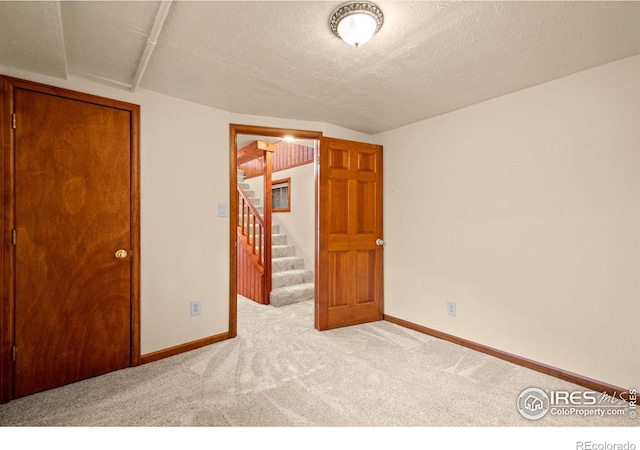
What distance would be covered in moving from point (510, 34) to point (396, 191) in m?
1.89

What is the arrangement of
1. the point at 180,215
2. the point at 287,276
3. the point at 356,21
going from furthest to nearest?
the point at 287,276 < the point at 180,215 < the point at 356,21

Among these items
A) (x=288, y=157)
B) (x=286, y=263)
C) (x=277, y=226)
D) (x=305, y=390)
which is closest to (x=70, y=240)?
(x=305, y=390)

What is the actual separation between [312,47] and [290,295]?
3147mm

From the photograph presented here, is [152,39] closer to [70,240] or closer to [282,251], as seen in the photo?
[70,240]

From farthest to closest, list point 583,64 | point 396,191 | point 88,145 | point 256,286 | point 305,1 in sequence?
point 256,286
point 396,191
point 88,145
point 583,64
point 305,1

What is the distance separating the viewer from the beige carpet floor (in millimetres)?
1687

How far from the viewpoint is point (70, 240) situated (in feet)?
6.61

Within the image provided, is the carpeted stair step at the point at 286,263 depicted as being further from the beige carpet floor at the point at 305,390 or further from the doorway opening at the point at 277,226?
the beige carpet floor at the point at 305,390

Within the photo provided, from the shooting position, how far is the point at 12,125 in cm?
182

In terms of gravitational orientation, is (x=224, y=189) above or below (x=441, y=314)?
above

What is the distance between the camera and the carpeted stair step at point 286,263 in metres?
4.70

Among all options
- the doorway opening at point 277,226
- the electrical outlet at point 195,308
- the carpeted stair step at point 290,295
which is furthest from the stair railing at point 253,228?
the electrical outlet at point 195,308
